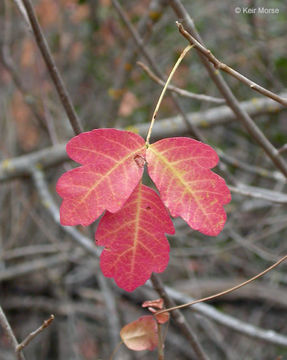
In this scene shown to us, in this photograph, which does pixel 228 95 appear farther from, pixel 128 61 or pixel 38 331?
pixel 128 61

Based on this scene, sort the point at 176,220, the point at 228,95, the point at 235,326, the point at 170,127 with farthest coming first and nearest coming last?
the point at 176,220, the point at 170,127, the point at 235,326, the point at 228,95

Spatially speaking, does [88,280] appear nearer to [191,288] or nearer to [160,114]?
[191,288]

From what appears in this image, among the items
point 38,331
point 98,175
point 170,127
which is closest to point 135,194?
point 98,175

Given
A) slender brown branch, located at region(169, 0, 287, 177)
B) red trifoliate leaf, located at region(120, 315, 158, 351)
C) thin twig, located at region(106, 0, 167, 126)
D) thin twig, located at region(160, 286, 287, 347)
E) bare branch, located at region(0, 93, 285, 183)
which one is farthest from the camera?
bare branch, located at region(0, 93, 285, 183)

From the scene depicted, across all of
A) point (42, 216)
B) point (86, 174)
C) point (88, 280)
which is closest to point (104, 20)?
point (42, 216)

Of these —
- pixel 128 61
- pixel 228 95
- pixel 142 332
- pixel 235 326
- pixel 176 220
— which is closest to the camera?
pixel 142 332

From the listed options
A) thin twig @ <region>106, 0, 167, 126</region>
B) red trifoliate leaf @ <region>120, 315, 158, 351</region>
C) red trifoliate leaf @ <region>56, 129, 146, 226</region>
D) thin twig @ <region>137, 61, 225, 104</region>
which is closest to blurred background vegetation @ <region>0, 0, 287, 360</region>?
thin twig @ <region>106, 0, 167, 126</region>

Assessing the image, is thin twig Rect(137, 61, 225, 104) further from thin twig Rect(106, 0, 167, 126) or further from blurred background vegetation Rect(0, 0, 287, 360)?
blurred background vegetation Rect(0, 0, 287, 360)
